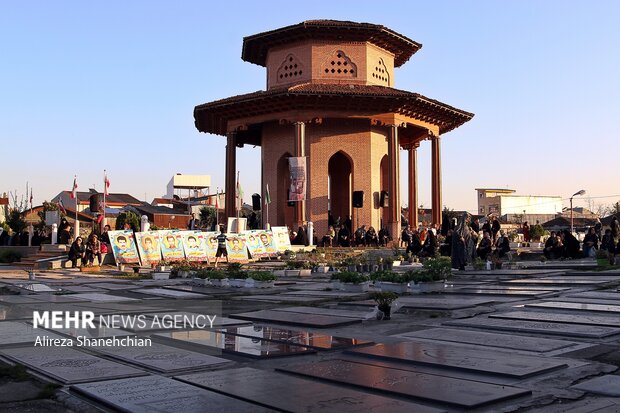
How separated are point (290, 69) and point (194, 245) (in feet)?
48.2

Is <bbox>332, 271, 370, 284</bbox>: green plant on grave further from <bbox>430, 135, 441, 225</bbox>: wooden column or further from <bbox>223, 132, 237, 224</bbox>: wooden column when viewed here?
<bbox>430, 135, 441, 225</bbox>: wooden column

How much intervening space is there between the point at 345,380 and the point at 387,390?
0.42m

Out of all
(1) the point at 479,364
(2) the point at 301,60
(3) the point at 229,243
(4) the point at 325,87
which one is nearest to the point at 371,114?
(4) the point at 325,87

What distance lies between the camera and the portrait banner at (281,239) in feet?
92.2

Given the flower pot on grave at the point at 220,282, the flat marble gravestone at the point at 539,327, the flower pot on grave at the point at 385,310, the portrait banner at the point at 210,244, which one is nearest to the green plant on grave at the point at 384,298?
the flower pot on grave at the point at 385,310

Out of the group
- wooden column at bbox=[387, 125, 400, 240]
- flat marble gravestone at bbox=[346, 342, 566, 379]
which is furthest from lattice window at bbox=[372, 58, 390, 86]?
flat marble gravestone at bbox=[346, 342, 566, 379]

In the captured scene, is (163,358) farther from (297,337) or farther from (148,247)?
(148,247)

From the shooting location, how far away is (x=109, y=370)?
5.34 m

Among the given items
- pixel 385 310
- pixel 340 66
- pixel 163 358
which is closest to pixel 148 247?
pixel 340 66

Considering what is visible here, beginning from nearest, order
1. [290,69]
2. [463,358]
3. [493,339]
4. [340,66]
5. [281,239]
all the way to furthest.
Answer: [463,358] < [493,339] < [281,239] < [340,66] < [290,69]

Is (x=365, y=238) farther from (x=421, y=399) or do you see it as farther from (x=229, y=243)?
(x=421, y=399)

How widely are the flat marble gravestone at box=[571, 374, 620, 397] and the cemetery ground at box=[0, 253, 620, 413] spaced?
0.01 metres

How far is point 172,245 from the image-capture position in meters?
24.9

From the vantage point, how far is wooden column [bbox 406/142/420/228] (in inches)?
1480
